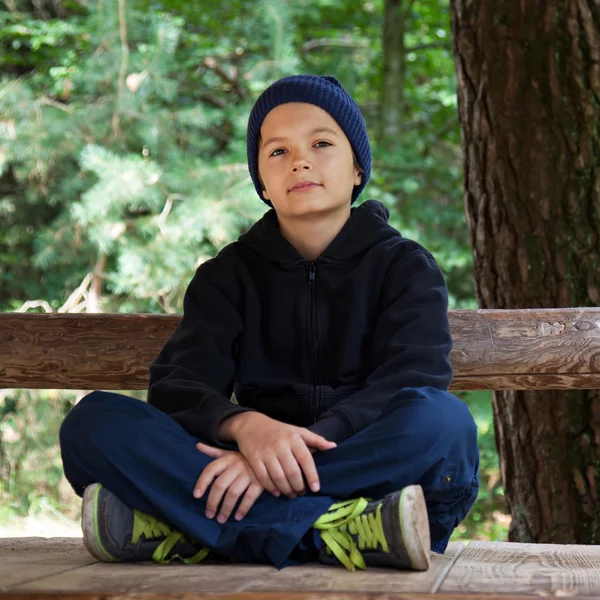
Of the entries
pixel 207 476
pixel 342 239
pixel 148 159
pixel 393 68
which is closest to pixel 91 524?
pixel 207 476

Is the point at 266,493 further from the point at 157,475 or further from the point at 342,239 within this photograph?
the point at 342,239

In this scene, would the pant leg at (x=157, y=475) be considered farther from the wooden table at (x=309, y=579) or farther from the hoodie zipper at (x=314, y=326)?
the hoodie zipper at (x=314, y=326)

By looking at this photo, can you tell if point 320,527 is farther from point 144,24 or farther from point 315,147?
point 144,24

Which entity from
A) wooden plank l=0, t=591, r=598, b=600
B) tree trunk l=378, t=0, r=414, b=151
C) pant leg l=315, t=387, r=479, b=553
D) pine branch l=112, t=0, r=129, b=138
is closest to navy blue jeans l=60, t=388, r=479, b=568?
pant leg l=315, t=387, r=479, b=553

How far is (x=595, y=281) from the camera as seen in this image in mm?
2936

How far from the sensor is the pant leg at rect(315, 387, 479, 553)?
161 centimetres

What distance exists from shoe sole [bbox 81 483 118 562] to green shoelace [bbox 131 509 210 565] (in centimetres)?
7

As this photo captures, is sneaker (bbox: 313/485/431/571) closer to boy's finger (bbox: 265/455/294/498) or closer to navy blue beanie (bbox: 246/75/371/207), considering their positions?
boy's finger (bbox: 265/455/294/498)

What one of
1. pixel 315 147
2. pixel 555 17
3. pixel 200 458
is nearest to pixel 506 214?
pixel 555 17

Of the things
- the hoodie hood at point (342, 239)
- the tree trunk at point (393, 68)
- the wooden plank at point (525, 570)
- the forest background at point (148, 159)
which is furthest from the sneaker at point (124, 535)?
the tree trunk at point (393, 68)

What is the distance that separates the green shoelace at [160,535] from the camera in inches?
64.8

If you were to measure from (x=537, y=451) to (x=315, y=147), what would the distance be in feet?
4.81

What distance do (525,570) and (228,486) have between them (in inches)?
20.3

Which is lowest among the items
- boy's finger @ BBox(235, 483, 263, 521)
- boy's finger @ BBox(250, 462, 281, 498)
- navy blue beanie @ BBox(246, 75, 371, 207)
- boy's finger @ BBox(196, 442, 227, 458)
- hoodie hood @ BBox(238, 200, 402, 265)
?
boy's finger @ BBox(235, 483, 263, 521)
